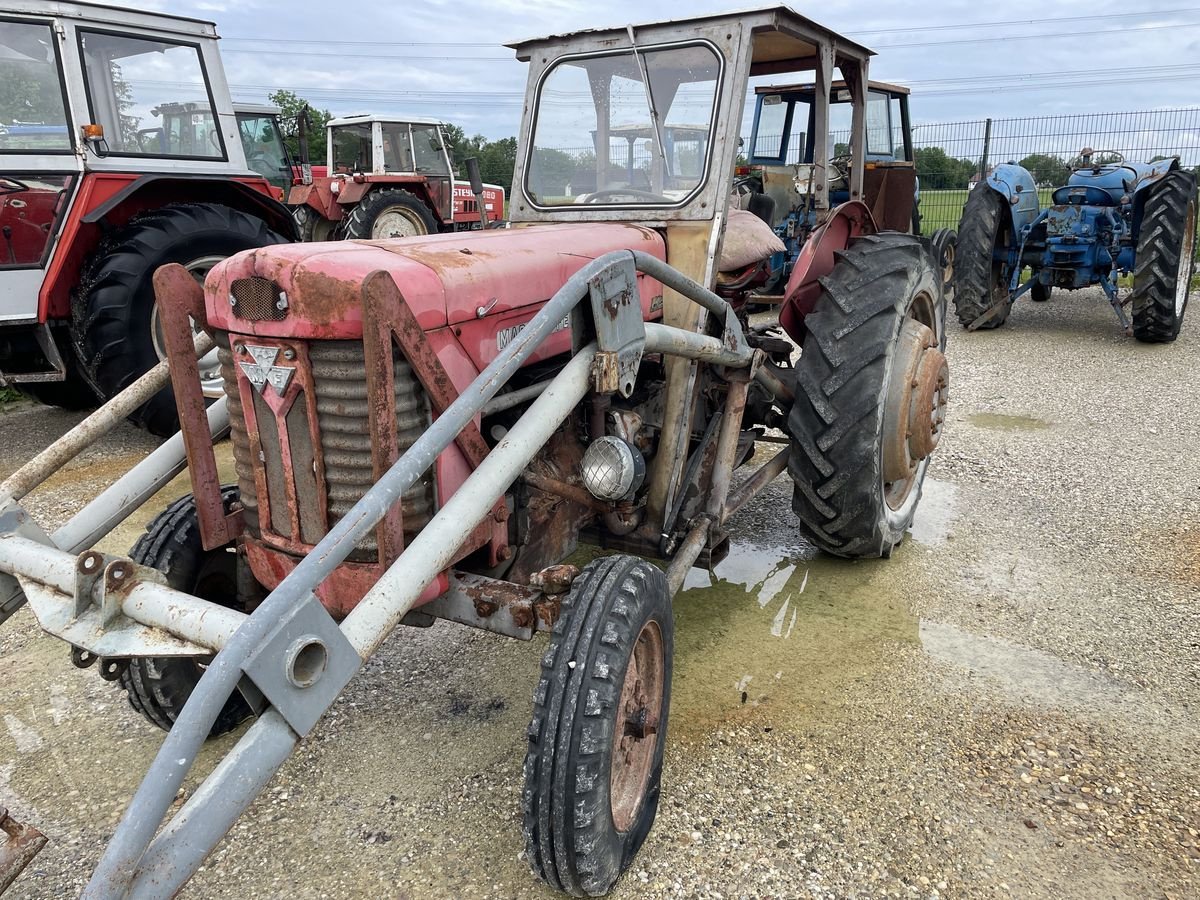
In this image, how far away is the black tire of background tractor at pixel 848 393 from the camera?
10.7 ft

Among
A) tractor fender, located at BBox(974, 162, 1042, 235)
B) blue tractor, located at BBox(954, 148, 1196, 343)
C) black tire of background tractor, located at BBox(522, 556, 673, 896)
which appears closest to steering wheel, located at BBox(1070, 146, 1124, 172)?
blue tractor, located at BBox(954, 148, 1196, 343)

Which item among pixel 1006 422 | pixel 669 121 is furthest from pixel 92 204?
pixel 1006 422

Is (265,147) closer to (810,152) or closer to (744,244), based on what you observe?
(810,152)

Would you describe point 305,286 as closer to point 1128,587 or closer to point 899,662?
point 899,662

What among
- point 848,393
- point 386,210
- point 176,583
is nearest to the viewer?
point 176,583

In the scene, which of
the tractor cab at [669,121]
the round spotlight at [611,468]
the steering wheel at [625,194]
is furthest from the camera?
the steering wheel at [625,194]

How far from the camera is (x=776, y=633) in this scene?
3355mm

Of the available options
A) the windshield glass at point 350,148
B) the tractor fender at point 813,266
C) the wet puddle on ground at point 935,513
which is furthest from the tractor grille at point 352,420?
the windshield glass at point 350,148

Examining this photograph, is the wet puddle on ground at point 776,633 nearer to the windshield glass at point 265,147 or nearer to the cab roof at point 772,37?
the cab roof at point 772,37

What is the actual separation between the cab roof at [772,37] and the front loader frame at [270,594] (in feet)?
3.64

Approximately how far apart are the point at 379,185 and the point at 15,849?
11307 mm

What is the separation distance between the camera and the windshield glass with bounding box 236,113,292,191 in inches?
475

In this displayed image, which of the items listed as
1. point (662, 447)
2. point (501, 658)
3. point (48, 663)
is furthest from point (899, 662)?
point (48, 663)

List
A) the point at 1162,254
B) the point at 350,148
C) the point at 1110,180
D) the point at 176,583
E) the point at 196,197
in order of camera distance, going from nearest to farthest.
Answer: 1. the point at 176,583
2. the point at 196,197
3. the point at 1162,254
4. the point at 1110,180
5. the point at 350,148
